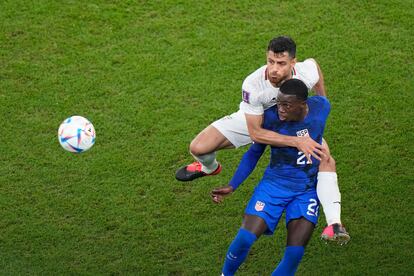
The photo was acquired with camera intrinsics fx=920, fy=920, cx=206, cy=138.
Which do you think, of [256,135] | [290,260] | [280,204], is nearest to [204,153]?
[256,135]

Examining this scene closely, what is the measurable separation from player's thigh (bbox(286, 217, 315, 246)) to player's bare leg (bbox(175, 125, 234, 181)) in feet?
4.87

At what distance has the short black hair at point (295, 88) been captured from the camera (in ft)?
27.6

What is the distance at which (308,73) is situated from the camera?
9.28 m

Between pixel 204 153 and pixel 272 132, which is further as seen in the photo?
pixel 204 153

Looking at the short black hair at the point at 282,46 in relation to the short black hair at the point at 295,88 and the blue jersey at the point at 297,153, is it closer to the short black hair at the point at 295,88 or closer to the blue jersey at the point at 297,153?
the short black hair at the point at 295,88

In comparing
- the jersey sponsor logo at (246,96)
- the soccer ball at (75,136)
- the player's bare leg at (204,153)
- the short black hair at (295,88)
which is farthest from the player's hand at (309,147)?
the soccer ball at (75,136)

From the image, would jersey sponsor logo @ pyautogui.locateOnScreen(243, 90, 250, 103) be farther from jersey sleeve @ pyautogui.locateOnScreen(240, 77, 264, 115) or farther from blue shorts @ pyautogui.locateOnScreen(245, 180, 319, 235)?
blue shorts @ pyautogui.locateOnScreen(245, 180, 319, 235)

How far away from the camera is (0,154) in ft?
36.6

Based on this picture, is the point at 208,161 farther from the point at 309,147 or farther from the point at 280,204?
the point at 309,147

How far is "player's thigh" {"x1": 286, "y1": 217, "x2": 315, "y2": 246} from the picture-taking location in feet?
28.1

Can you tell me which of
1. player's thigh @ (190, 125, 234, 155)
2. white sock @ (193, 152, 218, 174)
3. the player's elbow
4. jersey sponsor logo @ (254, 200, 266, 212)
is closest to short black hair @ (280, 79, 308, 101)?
the player's elbow

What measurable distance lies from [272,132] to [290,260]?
122cm

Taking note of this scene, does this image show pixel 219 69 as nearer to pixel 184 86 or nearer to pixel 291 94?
pixel 184 86

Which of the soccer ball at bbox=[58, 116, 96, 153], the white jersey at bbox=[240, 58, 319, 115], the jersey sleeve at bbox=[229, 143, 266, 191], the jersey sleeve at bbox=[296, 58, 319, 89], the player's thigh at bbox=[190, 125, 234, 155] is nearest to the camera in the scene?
the white jersey at bbox=[240, 58, 319, 115]
